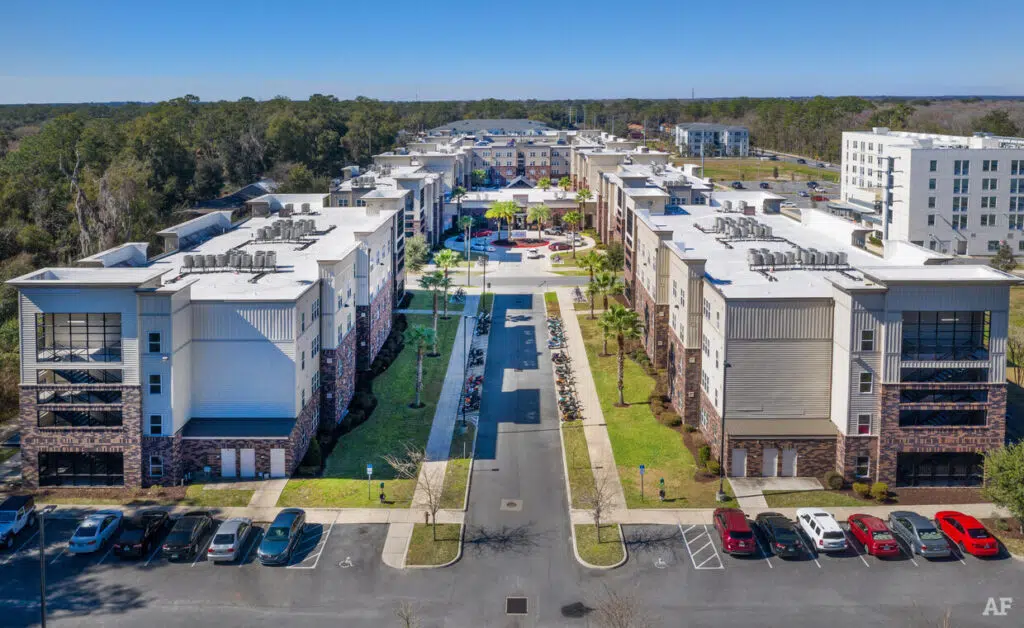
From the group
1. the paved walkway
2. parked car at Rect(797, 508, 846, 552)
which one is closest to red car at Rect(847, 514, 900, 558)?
parked car at Rect(797, 508, 846, 552)

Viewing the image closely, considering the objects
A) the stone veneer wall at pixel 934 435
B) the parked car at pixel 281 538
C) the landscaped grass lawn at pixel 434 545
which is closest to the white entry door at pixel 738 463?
the stone veneer wall at pixel 934 435

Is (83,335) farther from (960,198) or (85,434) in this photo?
(960,198)

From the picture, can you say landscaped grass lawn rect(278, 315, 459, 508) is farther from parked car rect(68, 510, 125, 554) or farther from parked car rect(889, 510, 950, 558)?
parked car rect(889, 510, 950, 558)

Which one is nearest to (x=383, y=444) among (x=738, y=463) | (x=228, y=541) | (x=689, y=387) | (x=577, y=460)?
(x=577, y=460)

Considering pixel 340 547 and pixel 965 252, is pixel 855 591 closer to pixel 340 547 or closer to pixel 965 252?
pixel 340 547

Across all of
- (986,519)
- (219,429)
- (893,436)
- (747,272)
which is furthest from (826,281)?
(219,429)
